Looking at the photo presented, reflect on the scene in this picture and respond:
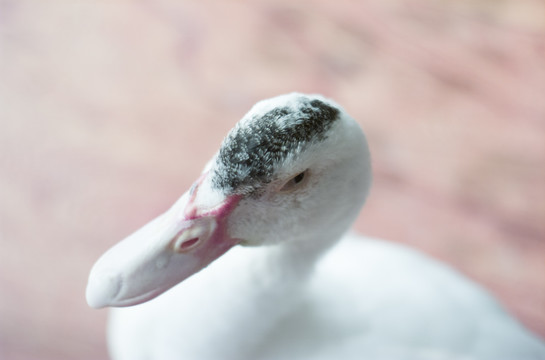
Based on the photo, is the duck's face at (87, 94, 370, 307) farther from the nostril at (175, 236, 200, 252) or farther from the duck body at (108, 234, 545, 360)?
the duck body at (108, 234, 545, 360)

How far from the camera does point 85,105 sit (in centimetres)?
109

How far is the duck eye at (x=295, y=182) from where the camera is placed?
1.47 feet

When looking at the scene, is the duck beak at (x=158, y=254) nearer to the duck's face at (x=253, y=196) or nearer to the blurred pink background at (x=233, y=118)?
the duck's face at (x=253, y=196)

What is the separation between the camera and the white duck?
1.40ft

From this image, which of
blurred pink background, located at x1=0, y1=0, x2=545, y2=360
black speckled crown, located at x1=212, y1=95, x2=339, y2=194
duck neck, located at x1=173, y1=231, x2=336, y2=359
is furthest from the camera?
blurred pink background, located at x1=0, y1=0, x2=545, y2=360

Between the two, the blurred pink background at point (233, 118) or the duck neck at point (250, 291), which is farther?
the blurred pink background at point (233, 118)

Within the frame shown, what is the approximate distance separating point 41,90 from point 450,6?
2.95 feet

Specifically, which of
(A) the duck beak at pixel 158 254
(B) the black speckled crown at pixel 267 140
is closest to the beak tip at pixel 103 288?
(A) the duck beak at pixel 158 254

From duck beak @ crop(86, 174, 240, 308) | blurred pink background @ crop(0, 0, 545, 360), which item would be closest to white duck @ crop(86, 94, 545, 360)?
duck beak @ crop(86, 174, 240, 308)

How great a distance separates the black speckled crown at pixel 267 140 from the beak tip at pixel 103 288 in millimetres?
123

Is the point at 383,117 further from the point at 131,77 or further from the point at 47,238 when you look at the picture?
the point at 47,238

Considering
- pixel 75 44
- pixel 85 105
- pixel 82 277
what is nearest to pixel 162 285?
pixel 82 277

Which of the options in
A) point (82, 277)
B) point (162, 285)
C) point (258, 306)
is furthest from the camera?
point (82, 277)

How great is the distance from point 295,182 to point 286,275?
14 centimetres
